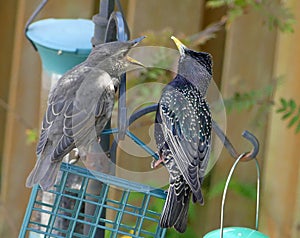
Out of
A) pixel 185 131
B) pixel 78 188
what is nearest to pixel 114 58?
pixel 185 131

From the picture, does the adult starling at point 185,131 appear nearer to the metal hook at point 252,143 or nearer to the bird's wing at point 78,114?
the metal hook at point 252,143

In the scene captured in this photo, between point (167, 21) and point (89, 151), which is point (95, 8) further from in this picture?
point (89, 151)

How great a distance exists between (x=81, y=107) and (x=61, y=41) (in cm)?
54

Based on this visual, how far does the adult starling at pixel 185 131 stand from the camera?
2.62m

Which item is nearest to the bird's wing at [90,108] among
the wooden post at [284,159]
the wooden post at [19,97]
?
the wooden post at [284,159]

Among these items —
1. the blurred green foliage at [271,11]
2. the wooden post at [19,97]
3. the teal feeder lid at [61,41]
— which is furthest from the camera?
the wooden post at [19,97]

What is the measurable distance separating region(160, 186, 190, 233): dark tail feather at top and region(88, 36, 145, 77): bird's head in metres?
0.38

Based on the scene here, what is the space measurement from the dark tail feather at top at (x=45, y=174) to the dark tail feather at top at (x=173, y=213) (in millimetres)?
339

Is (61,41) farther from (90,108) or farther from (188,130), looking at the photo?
(188,130)

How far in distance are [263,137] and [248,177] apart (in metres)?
0.21

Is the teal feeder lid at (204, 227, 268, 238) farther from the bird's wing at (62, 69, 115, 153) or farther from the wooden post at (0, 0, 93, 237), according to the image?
the wooden post at (0, 0, 93, 237)

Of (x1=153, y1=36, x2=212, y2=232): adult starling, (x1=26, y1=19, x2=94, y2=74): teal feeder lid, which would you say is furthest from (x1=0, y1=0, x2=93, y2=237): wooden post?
(x1=153, y1=36, x2=212, y2=232): adult starling

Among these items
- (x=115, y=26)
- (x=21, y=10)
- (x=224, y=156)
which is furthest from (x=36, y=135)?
(x=115, y=26)

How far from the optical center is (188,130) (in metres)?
2.65
